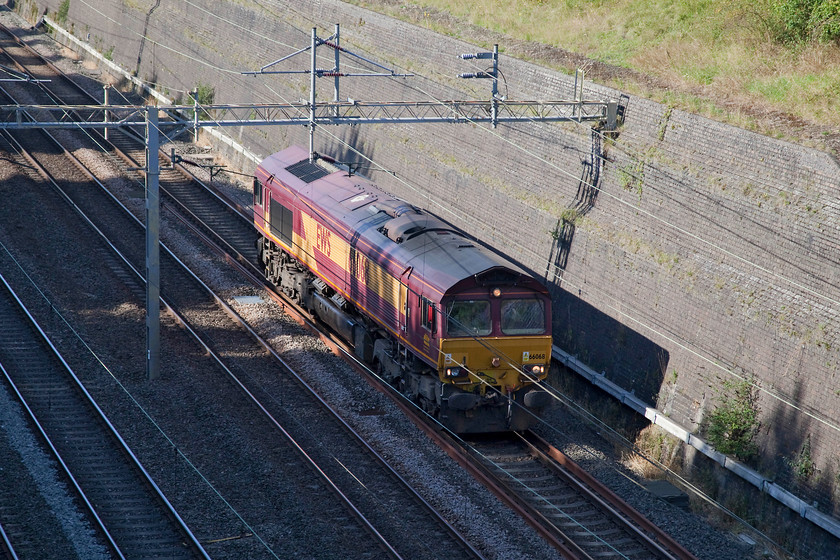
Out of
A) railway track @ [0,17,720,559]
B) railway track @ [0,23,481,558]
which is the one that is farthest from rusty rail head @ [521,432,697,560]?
railway track @ [0,23,481,558]

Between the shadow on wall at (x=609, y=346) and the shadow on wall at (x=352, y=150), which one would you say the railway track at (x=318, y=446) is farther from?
the shadow on wall at (x=352, y=150)

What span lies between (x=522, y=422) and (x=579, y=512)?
7.82 feet

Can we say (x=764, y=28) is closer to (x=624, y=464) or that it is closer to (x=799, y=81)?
(x=799, y=81)

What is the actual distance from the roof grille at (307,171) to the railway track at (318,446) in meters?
3.55

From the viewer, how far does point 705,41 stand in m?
24.3

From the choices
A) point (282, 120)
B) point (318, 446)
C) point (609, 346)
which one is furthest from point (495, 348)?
point (282, 120)

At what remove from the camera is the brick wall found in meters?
15.4

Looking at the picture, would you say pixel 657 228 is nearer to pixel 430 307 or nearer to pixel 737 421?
pixel 737 421

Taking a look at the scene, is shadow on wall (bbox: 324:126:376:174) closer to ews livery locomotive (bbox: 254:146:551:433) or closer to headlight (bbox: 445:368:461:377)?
ews livery locomotive (bbox: 254:146:551:433)

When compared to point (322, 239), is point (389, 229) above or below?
above

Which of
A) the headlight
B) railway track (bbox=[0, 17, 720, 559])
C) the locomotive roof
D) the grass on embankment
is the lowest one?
railway track (bbox=[0, 17, 720, 559])

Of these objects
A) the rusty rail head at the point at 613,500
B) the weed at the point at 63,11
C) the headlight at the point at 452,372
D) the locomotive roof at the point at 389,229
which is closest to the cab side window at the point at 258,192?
the locomotive roof at the point at 389,229

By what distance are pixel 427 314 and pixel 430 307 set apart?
0.20 metres

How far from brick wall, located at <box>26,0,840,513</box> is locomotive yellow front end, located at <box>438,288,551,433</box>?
3033 millimetres
